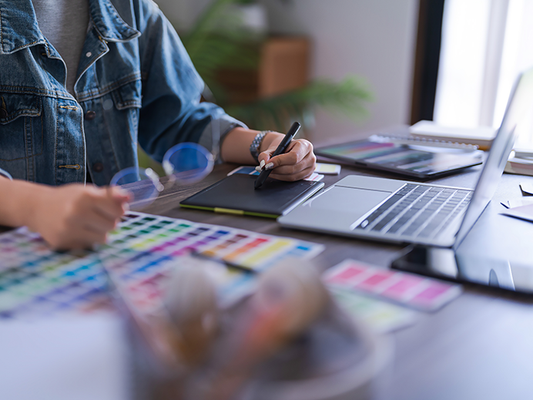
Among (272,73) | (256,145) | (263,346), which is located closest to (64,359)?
(263,346)

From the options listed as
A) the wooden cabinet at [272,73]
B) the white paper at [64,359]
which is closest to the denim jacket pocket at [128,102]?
the white paper at [64,359]

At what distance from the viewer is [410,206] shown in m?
0.65

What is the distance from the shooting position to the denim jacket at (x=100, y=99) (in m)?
0.79

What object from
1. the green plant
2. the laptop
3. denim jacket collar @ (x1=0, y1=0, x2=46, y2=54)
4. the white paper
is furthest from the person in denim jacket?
the green plant

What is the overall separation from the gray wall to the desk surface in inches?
71.2

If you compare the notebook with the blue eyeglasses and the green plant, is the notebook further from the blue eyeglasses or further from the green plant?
the green plant

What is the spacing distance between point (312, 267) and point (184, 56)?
0.85 metres

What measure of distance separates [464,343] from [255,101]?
2.26 m

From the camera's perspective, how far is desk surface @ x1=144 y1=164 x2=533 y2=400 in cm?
30

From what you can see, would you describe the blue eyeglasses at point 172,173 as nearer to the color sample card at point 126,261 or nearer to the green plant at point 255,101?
the color sample card at point 126,261

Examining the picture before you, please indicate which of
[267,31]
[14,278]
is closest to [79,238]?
[14,278]

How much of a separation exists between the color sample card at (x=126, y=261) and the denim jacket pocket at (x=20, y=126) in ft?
1.09

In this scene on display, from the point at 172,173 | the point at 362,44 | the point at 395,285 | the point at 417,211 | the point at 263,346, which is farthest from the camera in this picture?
the point at 362,44

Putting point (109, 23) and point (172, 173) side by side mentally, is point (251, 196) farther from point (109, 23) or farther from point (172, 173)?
point (109, 23)
